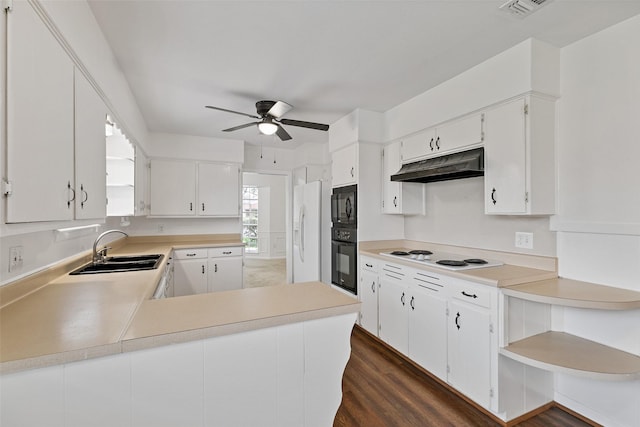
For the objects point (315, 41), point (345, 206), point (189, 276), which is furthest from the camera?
point (189, 276)

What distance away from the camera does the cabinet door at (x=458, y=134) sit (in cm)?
249

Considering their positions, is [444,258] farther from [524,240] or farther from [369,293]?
[369,293]

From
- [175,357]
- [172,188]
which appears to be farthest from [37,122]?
[172,188]

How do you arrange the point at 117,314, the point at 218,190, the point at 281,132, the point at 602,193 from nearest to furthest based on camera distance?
the point at 117,314 < the point at 602,193 < the point at 281,132 < the point at 218,190

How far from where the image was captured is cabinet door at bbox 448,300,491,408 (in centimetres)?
201

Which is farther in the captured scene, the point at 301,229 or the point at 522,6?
the point at 301,229

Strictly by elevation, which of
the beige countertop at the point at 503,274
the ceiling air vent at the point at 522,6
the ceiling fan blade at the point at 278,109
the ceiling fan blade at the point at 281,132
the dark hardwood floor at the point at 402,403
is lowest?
the dark hardwood floor at the point at 402,403

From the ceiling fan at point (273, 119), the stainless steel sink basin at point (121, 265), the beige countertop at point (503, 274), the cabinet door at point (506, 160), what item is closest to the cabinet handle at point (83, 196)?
the stainless steel sink basin at point (121, 265)

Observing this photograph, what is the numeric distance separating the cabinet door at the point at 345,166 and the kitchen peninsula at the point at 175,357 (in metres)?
2.12

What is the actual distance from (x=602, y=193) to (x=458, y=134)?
1.09 meters

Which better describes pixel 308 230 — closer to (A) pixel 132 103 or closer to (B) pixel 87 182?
(A) pixel 132 103

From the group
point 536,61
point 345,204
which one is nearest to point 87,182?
point 345,204

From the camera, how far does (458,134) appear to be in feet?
8.70

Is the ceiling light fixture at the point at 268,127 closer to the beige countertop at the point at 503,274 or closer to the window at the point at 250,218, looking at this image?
the beige countertop at the point at 503,274
